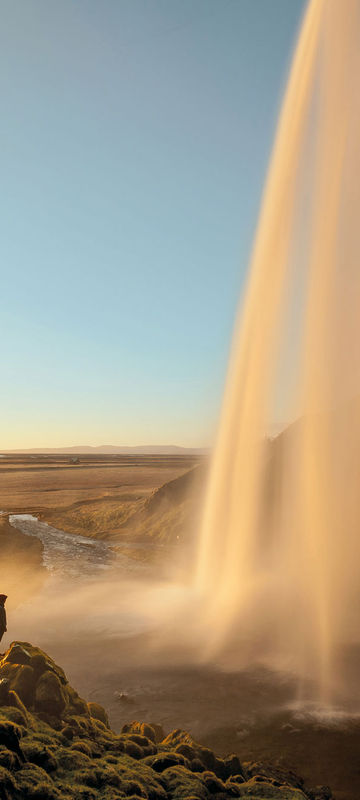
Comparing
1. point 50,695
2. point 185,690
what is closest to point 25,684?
point 50,695

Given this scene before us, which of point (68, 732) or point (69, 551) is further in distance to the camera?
point (69, 551)

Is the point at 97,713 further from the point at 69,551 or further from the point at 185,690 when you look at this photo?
the point at 69,551

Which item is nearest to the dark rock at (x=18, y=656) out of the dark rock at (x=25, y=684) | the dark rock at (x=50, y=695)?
the dark rock at (x=25, y=684)

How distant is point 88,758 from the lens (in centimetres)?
738

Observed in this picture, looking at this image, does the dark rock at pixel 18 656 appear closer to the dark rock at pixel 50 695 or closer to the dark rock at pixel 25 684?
the dark rock at pixel 25 684

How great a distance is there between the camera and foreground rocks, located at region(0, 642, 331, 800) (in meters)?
6.52

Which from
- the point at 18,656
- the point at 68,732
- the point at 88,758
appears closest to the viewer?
the point at 88,758

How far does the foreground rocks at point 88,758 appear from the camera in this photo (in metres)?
6.52

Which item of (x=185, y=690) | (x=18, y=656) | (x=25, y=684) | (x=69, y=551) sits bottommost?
(x=69, y=551)

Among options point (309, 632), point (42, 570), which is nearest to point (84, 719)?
point (309, 632)

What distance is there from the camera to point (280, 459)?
31.4m

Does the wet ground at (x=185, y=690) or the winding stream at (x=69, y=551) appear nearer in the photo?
the wet ground at (x=185, y=690)

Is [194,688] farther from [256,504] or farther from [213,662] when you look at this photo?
[256,504]

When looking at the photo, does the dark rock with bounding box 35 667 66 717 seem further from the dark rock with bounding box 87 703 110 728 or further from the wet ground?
the wet ground
